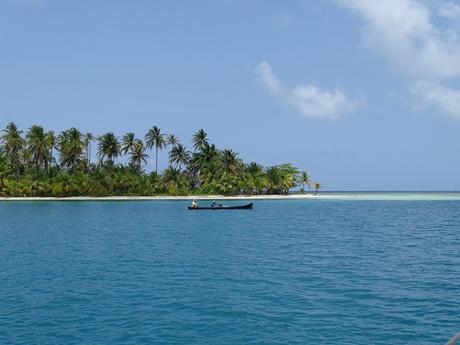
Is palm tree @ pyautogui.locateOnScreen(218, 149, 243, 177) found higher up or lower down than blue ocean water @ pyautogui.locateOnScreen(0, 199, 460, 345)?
higher up

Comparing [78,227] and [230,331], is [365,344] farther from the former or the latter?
[78,227]

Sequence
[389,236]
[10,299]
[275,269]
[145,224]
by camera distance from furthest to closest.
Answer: [145,224]
[389,236]
[275,269]
[10,299]

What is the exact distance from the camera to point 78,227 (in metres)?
51.1

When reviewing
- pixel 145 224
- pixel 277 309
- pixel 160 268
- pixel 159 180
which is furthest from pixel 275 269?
pixel 159 180

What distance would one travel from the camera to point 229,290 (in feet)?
69.5

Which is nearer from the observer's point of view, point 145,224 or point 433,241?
point 433,241

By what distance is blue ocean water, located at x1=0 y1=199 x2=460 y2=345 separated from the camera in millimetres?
15258

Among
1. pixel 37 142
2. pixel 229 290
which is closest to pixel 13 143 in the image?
pixel 37 142

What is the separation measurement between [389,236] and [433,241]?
4.67 metres

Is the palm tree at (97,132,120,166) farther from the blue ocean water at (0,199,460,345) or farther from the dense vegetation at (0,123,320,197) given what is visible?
the blue ocean water at (0,199,460,345)

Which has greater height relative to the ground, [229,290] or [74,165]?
[74,165]

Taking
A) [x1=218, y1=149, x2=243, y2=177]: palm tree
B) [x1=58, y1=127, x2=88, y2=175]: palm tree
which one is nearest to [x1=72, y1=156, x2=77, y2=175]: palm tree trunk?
[x1=58, y1=127, x2=88, y2=175]: palm tree

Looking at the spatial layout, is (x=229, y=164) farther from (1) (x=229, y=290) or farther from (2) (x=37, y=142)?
(1) (x=229, y=290)

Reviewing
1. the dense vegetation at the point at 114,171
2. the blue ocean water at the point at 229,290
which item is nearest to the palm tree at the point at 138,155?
the dense vegetation at the point at 114,171
